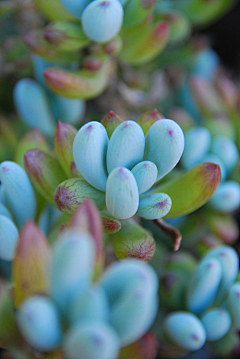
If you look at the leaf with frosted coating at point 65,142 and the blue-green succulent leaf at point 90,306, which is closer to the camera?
the blue-green succulent leaf at point 90,306

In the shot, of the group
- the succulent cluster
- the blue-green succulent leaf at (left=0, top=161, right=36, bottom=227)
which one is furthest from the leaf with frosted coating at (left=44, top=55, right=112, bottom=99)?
the blue-green succulent leaf at (left=0, top=161, right=36, bottom=227)

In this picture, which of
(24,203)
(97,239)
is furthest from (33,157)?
(97,239)

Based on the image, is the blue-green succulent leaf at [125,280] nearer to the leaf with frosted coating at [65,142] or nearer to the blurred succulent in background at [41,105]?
the leaf with frosted coating at [65,142]

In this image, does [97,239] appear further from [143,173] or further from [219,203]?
[219,203]

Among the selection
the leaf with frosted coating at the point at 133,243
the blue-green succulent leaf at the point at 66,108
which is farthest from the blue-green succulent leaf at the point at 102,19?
the leaf with frosted coating at the point at 133,243

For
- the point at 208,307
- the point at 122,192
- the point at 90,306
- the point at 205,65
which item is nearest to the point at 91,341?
the point at 90,306
